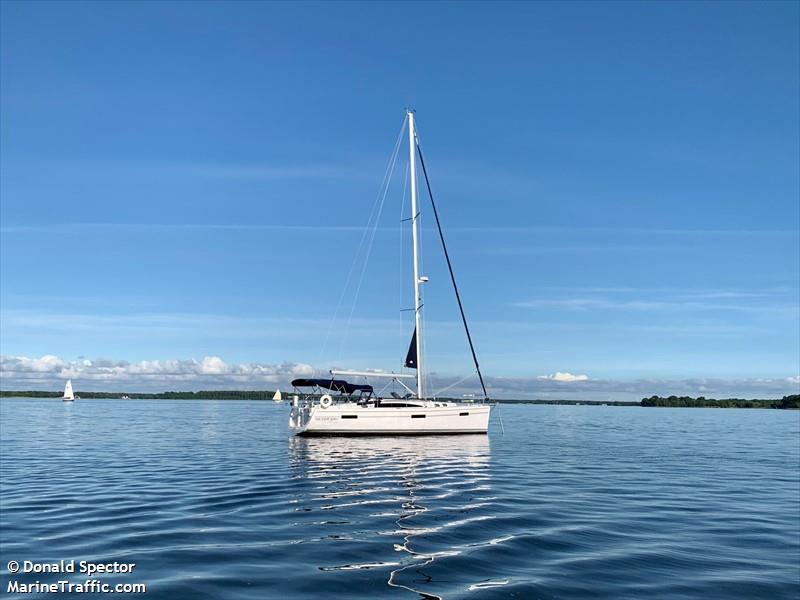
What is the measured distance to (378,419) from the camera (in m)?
43.8

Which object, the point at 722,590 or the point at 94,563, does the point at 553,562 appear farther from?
the point at 94,563

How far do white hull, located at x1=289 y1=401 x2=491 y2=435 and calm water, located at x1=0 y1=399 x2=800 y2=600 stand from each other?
10263 mm

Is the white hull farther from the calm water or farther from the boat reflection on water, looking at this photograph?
the calm water

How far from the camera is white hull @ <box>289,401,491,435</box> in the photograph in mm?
43688

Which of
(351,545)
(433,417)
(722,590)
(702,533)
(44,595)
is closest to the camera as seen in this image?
(44,595)

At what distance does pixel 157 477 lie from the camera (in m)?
25.5

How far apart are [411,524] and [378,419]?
28.0 meters

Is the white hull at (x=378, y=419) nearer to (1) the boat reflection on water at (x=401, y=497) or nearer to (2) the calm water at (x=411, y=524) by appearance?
(1) the boat reflection on water at (x=401, y=497)

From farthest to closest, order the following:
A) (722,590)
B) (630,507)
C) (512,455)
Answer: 1. (512,455)
2. (630,507)
3. (722,590)

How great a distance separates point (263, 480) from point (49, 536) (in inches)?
411

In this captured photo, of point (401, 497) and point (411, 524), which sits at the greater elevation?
point (411, 524)

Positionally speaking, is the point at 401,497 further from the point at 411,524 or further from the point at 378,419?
the point at 378,419

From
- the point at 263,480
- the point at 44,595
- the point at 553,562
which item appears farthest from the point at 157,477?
the point at 553,562

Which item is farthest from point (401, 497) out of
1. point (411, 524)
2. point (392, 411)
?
point (392, 411)
